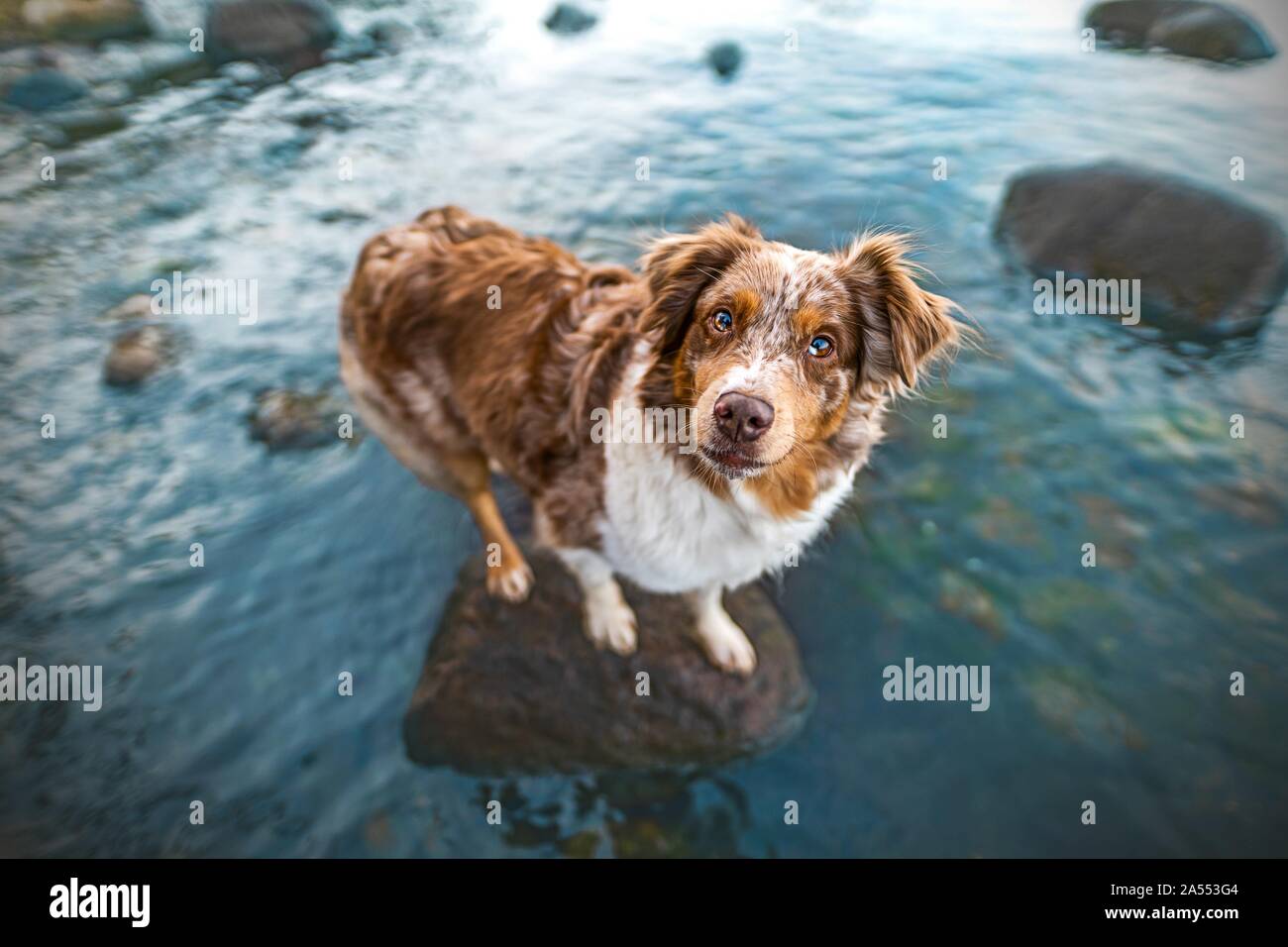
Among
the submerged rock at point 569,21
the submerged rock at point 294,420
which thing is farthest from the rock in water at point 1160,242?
the submerged rock at point 569,21

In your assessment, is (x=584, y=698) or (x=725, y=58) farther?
(x=725, y=58)

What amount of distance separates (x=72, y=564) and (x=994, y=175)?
9.10 metres

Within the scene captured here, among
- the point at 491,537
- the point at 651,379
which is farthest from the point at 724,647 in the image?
the point at 651,379

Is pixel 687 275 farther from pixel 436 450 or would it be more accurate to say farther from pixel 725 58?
pixel 725 58

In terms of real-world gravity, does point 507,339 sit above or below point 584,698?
above

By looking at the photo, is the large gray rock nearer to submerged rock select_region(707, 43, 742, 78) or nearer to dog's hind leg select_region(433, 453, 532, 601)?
submerged rock select_region(707, 43, 742, 78)

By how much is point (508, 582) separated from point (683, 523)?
1675 mm

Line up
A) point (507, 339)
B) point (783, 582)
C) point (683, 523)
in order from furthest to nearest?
point (783, 582)
point (507, 339)
point (683, 523)

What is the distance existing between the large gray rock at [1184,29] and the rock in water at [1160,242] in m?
4.71

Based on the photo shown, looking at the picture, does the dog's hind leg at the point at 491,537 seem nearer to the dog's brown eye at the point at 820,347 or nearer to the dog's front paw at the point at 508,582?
the dog's front paw at the point at 508,582

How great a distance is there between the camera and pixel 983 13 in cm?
1111

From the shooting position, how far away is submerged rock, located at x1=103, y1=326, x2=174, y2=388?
240 inches

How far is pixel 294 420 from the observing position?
5762 millimetres

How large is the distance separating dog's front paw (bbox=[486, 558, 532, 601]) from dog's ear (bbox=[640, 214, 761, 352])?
2066 millimetres
